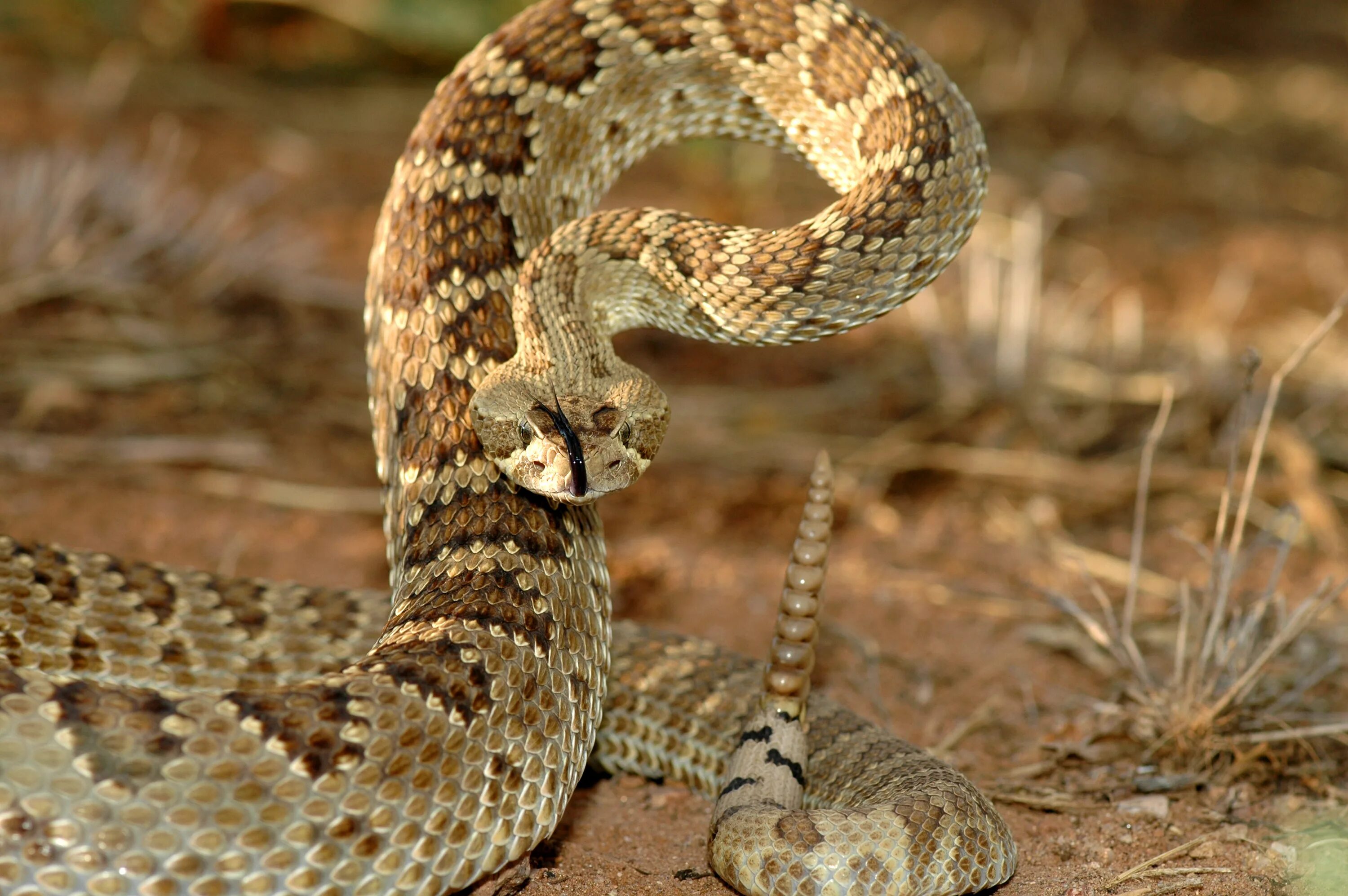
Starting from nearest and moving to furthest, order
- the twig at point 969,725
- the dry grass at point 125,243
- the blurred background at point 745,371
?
the twig at point 969,725, the blurred background at point 745,371, the dry grass at point 125,243

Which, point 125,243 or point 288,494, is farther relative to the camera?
point 125,243

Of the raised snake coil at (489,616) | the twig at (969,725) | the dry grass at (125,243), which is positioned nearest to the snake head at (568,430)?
the raised snake coil at (489,616)

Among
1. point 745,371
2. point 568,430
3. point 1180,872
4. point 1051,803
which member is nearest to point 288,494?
point 568,430

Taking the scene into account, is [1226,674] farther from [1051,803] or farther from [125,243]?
[125,243]

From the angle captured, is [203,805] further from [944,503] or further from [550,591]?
[944,503]

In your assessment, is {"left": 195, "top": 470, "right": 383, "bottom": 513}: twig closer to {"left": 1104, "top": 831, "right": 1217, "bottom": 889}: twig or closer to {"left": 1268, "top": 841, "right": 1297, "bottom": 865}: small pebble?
{"left": 1104, "top": 831, "right": 1217, "bottom": 889}: twig

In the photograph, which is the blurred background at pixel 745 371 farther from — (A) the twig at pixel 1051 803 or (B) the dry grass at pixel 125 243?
(A) the twig at pixel 1051 803

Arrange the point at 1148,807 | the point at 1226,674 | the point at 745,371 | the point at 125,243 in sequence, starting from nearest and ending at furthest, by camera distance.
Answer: the point at 1148,807 < the point at 1226,674 < the point at 125,243 < the point at 745,371
